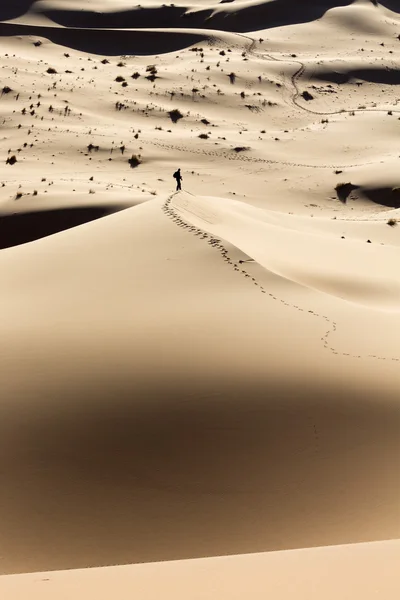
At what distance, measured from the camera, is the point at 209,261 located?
9.39 metres

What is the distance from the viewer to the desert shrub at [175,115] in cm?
2647

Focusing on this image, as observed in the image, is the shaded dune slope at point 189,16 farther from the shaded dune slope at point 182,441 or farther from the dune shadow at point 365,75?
the shaded dune slope at point 182,441

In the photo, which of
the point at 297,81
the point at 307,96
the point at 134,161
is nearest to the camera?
the point at 134,161

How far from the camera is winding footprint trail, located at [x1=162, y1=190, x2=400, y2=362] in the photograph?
23.3ft

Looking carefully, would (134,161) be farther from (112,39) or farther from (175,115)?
(112,39)

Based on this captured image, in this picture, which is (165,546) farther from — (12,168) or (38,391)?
(12,168)

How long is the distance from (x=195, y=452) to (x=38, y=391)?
1.50m

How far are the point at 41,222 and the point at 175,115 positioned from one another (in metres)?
12.1

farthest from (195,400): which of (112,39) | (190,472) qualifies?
(112,39)

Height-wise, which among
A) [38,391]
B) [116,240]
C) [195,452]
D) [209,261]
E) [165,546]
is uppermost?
[116,240]

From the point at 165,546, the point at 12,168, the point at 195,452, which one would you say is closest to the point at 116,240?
the point at 195,452

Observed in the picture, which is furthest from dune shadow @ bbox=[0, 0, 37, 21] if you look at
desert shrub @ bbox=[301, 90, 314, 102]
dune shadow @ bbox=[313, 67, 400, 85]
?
desert shrub @ bbox=[301, 90, 314, 102]

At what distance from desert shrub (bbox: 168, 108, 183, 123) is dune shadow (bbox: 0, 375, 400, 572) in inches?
839

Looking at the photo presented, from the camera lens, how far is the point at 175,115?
87.7 ft
